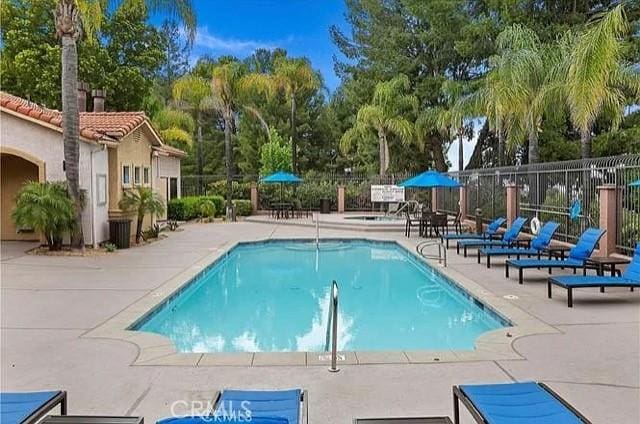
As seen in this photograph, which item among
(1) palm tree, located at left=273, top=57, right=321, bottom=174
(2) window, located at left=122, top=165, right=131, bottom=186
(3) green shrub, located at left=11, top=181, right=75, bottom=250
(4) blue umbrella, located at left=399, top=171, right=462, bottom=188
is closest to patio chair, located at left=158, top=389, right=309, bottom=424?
(3) green shrub, located at left=11, top=181, right=75, bottom=250

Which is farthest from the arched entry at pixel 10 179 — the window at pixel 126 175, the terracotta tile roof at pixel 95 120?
the window at pixel 126 175

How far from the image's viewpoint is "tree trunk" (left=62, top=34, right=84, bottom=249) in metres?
13.7

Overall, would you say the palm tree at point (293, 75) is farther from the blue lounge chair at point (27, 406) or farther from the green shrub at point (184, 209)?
the blue lounge chair at point (27, 406)

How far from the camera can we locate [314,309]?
9.66 meters

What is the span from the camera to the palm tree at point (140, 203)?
16188 millimetres

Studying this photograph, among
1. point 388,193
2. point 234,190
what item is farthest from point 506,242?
point 234,190

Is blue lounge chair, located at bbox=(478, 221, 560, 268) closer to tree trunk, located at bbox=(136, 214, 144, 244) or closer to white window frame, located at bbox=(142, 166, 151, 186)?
tree trunk, located at bbox=(136, 214, 144, 244)

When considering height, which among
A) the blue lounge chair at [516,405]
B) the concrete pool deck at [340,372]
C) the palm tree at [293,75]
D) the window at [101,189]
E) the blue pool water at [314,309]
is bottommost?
the blue pool water at [314,309]

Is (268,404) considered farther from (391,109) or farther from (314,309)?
(391,109)

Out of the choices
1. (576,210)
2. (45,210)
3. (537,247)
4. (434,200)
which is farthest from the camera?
(434,200)

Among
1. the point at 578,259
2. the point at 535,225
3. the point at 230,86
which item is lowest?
the point at 578,259

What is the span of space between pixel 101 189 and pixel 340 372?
1222 centimetres

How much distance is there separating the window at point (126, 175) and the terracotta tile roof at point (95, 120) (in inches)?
52.3

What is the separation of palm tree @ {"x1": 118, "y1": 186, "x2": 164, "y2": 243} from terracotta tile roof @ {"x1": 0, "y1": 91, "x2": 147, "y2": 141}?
1893 millimetres
